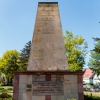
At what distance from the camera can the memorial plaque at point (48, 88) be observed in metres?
9.15

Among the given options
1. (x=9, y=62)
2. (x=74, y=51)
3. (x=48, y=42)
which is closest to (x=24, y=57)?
(x=9, y=62)

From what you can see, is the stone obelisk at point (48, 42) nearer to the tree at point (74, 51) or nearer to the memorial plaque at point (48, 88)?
the memorial plaque at point (48, 88)

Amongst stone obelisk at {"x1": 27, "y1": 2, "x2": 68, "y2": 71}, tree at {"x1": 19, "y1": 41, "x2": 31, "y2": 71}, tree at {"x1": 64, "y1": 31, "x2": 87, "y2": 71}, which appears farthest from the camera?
tree at {"x1": 19, "y1": 41, "x2": 31, "y2": 71}

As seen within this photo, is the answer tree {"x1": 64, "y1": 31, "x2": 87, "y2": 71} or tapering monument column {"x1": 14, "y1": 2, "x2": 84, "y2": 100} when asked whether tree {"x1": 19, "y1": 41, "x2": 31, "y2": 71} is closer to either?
tree {"x1": 64, "y1": 31, "x2": 87, "y2": 71}

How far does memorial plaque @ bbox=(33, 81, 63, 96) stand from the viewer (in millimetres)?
9148

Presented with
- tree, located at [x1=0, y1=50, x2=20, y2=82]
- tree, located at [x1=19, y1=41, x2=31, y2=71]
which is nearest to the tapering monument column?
tree, located at [x1=19, y1=41, x2=31, y2=71]

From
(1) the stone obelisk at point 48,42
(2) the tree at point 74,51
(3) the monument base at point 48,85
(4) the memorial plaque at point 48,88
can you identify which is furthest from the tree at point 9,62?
(4) the memorial plaque at point 48,88

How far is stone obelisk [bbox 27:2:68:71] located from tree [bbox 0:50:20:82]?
4048 cm

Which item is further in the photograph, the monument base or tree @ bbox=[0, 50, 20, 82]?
tree @ bbox=[0, 50, 20, 82]

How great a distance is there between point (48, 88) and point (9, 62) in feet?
144

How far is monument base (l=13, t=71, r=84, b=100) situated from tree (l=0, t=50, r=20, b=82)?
41357 millimetres

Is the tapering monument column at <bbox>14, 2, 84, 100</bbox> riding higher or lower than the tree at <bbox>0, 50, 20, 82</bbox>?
lower

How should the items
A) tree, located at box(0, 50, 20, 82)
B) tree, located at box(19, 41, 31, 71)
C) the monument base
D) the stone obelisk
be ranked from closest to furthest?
the monument base → the stone obelisk → tree, located at box(19, 41, 31, 71) → tree, located at box(0, 50, 20, 82)

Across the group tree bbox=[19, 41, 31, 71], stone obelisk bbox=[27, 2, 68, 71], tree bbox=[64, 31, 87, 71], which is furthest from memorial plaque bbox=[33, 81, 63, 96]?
tree bbox=[19, 41, 31, 71]
